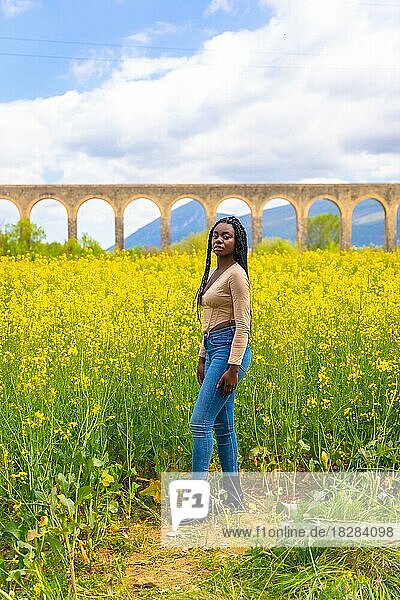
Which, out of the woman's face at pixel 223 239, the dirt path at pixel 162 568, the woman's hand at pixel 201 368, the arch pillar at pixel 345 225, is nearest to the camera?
the dirt path at pixel 162 568

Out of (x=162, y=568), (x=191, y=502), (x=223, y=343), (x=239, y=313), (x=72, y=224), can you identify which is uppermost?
(x=72, y=224)

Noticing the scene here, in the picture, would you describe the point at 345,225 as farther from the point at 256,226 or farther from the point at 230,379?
the point at 230,379

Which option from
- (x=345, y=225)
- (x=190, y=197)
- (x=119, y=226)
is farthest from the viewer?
(x=345, y=225)

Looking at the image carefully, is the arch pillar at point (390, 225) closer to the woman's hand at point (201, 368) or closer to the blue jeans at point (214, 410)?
the woman's hand at point (201, 368)

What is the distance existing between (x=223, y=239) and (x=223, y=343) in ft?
1.83

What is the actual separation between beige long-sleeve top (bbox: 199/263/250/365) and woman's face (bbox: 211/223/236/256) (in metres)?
0.09

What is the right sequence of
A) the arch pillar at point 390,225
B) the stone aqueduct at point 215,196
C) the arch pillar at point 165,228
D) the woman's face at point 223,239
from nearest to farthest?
the woman's face at point 223,239 < the stone aqueduct at point 215,196 < the arch pillar at point 165,228 < the arch pillar at point 390,225

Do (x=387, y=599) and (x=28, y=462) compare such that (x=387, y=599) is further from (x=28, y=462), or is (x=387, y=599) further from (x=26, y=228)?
(x=26, y=228)

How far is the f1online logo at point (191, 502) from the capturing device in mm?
4375

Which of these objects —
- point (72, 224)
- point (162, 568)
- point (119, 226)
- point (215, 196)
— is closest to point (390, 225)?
point (215, 196)

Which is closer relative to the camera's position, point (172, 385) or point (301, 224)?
point (172, 385)

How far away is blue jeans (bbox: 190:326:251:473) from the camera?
13.8ft

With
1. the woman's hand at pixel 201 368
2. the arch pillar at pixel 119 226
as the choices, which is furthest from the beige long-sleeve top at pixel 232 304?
the arch pillar at pixel 119 226

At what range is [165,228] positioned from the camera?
131 feet
